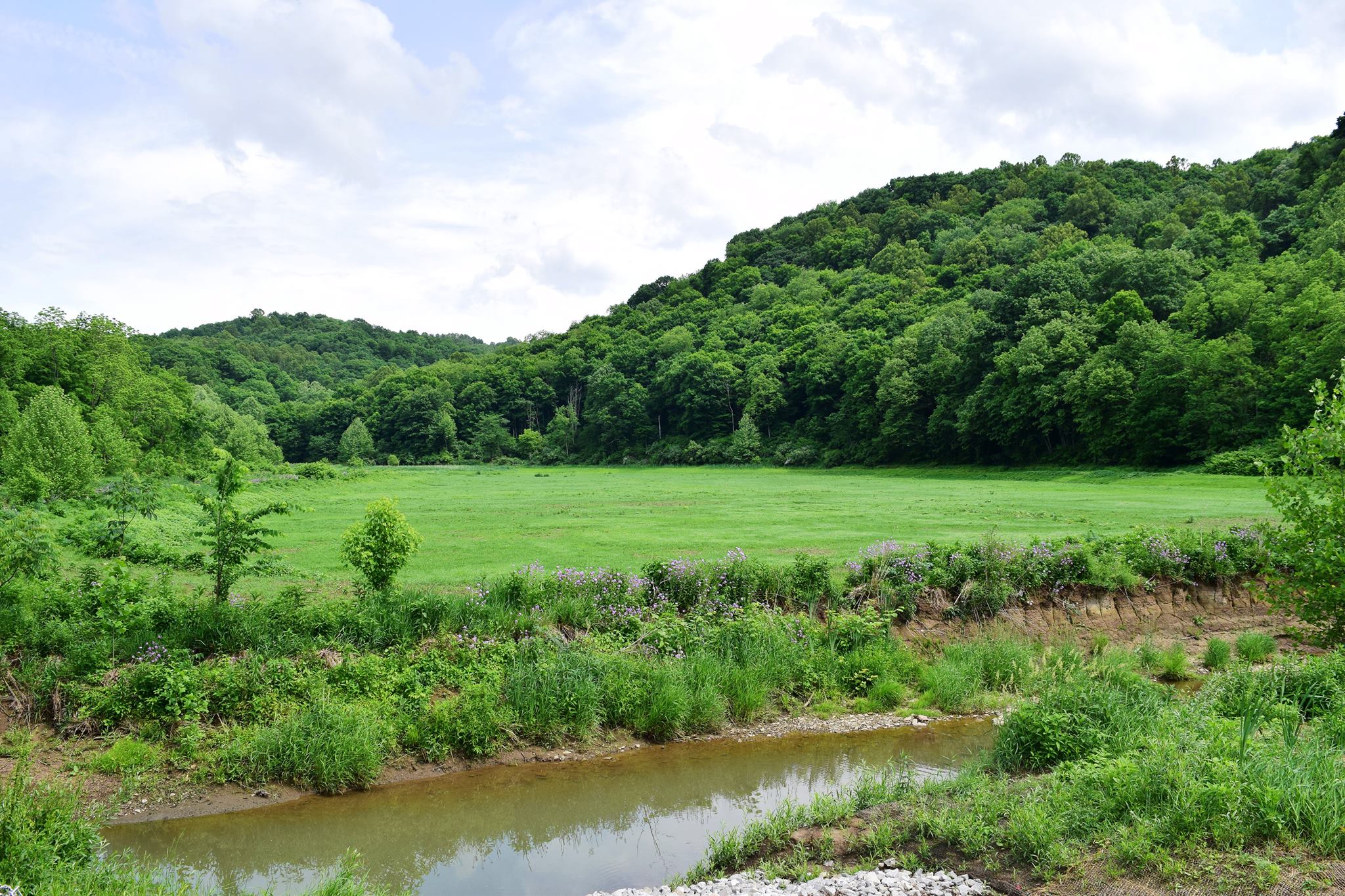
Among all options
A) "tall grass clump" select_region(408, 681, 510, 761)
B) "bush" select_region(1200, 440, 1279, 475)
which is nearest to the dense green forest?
"bush" select_region(1200, 440, 1279, 475)

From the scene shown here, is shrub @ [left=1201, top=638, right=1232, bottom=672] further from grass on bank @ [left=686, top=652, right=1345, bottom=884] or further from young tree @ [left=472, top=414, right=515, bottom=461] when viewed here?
young tree @ [left=472, top=414, right=515, bottom=461]

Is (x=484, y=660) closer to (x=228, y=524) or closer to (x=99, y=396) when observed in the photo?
(x=228, y=524)

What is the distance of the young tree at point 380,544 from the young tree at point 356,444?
406 ft

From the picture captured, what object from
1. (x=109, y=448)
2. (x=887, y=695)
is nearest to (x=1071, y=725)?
(x=887, y=695)

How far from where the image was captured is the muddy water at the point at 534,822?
995 centimetres

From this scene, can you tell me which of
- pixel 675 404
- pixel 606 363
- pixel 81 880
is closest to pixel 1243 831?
pixel 81 880

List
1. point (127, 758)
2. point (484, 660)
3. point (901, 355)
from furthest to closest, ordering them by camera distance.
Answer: point (901, 355) < point (484, 660) < point (127, 758)

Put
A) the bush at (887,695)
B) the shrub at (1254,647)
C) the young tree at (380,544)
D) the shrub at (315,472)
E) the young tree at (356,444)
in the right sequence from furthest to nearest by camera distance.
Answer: the young tree at (356,444)
the shrub at (315,472)
the shrub at (1254,647)
the young tree at (380,544)
the bush at (887,695)

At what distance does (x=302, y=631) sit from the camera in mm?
14891

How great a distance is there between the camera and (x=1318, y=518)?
43.7ft

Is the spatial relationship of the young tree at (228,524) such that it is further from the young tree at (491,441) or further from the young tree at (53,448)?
the young tree at (491,441)

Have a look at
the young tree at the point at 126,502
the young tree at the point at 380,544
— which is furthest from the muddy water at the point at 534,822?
the young tree at the point at 126,502

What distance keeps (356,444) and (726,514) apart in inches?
4444

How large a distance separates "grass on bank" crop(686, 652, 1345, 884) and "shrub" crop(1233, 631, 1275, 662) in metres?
6.47
